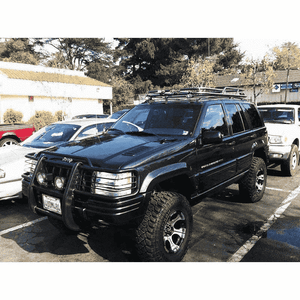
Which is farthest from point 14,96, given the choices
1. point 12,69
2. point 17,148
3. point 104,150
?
point 104,150

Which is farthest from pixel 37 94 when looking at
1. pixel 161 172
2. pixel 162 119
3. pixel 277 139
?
pixel 161 172

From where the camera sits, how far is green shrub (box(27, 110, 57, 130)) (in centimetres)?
2249

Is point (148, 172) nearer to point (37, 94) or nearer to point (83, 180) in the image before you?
point (83, 180)

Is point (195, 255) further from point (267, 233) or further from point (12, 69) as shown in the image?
point (12, 69)

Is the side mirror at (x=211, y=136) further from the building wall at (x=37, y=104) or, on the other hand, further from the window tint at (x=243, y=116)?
the building wall at (x=37, y=104)

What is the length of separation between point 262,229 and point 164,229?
199cm

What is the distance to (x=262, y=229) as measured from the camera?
166 inches

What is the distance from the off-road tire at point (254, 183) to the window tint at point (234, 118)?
88 centimetres

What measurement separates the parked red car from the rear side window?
8514 millimetres

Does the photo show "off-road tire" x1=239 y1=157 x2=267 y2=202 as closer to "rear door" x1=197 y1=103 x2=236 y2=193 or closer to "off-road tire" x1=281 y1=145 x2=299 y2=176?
"rear door" x1=197 y1=103 x2=236 y2=193

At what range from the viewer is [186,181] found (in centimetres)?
350

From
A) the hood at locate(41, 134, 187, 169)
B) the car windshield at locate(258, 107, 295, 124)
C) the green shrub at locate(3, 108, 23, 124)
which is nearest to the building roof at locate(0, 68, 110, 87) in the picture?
the green shrub at locate(3, 108, 23, 124)

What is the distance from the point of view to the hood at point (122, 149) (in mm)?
2887

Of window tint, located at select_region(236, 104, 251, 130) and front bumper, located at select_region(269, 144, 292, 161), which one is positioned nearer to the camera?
window tint, located at select_region(236, 104, 251, 130)
